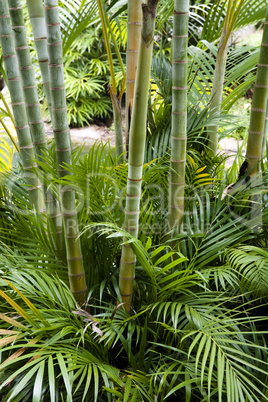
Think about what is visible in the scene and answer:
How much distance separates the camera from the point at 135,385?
65 cm

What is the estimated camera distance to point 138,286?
896 mm

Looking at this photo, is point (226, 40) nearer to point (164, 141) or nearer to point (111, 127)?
point (164, 141)

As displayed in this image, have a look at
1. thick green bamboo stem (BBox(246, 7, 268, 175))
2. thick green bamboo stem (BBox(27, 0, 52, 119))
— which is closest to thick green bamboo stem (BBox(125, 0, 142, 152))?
thick green bamboo stem (BBox(27, 0, 52, 119))

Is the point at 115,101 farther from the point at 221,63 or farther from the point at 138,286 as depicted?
the point at 138,286

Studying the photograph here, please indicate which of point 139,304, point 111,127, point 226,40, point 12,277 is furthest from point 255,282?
point 111,127

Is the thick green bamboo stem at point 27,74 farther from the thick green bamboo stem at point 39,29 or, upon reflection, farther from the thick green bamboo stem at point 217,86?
the thick green bamboo stem at point 217,86

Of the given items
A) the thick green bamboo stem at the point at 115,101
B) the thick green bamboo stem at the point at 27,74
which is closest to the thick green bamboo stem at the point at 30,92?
the thick green bamboo stem at the point at 27,74

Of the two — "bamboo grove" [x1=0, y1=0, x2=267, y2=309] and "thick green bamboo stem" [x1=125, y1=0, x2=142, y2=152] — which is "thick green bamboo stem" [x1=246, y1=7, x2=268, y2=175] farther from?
"thick green bamboo stem" [x1=125, y1=0, x2=142, y2=152]

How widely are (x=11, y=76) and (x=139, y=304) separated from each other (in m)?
0.66

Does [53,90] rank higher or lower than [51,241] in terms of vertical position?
higher

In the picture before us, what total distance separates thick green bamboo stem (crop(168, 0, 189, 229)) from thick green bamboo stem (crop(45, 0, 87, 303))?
9.1 inches

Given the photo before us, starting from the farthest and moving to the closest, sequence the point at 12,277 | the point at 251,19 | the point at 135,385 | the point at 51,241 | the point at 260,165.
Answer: the point at 251,19 < the point at 260,165 < the point at 51,241 < the point at 12,277 < the point at 135,385

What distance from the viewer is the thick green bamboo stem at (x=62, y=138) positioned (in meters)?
0.68

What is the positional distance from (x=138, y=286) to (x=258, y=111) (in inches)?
20.5
